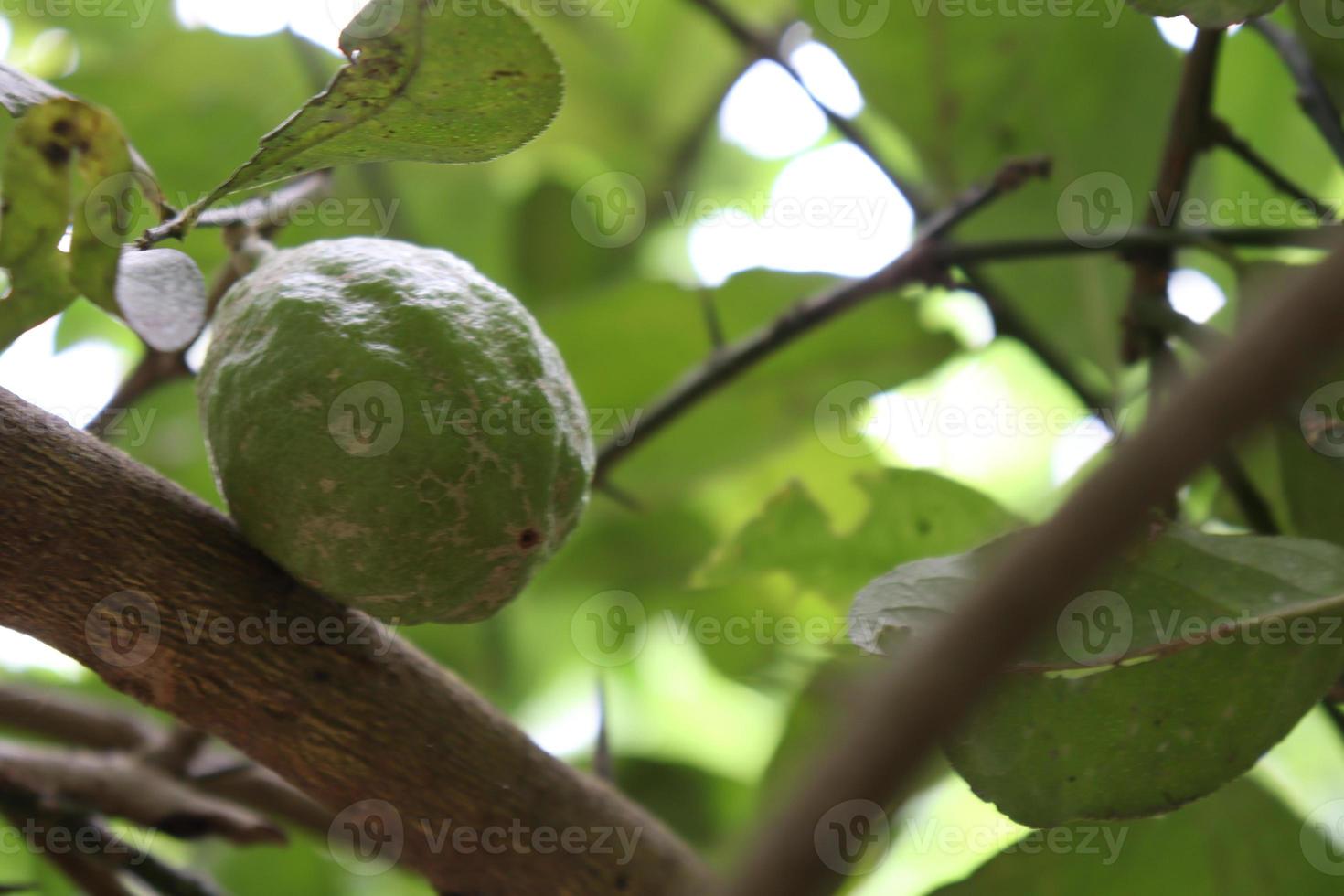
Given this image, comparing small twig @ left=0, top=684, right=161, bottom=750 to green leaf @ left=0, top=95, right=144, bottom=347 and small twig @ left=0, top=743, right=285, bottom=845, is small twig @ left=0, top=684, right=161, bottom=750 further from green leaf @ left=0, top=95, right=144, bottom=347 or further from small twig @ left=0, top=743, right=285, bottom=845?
green leaf @ left=0, top=95, right=144, bottom=347

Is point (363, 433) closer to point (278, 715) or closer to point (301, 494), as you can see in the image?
point (301, 494)

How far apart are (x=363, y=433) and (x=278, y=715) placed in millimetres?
153

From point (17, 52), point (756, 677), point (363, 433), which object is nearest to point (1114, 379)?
point (756, 677)

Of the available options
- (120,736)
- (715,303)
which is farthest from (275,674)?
(715,303)

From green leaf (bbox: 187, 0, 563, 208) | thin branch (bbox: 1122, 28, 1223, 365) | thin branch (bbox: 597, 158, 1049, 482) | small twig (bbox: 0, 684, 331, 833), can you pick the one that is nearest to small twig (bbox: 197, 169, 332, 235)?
green leaf (bbox: 187, 0, 563, 208)

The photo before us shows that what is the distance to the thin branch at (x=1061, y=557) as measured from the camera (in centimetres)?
18

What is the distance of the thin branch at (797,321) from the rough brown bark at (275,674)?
304 mm

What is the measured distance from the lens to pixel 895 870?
1.25 meters

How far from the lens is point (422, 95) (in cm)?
48

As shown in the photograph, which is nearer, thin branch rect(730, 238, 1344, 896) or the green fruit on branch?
thin branch rect(730, 238, 1344, 896)

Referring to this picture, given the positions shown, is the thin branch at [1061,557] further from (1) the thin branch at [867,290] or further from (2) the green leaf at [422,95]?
(1) the thin branch at [867,290]

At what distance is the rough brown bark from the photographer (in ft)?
1.66

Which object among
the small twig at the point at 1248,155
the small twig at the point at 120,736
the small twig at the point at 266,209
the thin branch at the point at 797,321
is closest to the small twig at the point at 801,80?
the thin branch at the point at 797,321

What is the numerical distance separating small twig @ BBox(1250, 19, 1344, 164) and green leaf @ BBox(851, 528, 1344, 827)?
0.29 m
